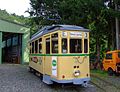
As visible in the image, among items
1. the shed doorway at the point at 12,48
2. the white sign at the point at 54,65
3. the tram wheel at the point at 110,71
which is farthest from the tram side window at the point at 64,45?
the shed doorway at the point at 12,48

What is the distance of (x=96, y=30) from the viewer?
83.7 ft

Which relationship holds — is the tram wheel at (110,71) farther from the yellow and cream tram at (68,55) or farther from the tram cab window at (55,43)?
the tram cab window at (55,43)

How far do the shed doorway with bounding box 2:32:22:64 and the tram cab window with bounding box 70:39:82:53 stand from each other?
80.4 ft

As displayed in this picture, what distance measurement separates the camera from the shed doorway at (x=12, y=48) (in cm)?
3767

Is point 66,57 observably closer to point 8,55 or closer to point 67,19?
point 67,19

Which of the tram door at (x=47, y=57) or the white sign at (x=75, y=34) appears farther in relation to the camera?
the tram door at (x=47, y=57)

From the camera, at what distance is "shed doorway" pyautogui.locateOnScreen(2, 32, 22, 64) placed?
37669mm

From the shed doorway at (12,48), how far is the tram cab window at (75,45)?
2450 cm

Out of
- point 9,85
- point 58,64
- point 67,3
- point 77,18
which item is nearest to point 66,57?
point 58,64

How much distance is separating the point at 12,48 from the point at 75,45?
2933cm

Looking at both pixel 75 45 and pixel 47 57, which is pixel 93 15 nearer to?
pixel 47 57

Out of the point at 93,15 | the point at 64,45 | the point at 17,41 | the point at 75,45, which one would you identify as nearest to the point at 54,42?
the point at 64,45

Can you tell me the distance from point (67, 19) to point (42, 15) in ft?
21.3

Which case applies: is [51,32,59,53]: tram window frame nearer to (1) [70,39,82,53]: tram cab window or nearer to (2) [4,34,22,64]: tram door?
(1) [70,39,82,53]: tram cab window
